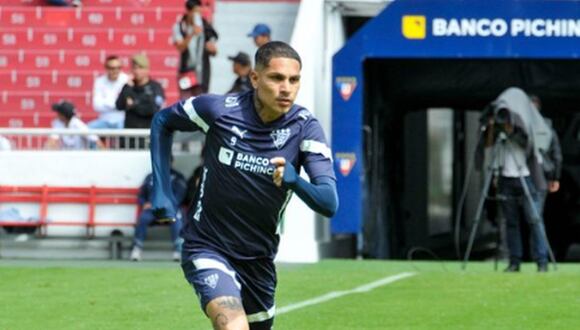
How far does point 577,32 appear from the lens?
22.8 m

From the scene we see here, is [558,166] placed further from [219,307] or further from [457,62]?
[219,307]

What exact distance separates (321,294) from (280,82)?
798 centimetres

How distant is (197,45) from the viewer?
23.5 metres

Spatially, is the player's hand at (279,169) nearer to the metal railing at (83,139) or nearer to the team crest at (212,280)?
the team crest at (212,280)

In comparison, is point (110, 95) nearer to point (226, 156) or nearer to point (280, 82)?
point (226, 156)

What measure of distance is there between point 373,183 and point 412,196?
19.2ft

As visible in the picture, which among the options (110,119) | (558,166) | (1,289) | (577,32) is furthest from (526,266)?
(1,289)

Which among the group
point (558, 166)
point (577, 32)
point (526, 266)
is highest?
point (577, 32)

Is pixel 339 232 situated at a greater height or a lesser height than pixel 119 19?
lesser

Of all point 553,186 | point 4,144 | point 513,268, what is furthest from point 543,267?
point 4,144

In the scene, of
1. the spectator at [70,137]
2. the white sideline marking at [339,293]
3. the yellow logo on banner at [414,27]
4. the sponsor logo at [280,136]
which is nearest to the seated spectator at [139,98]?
the spectator at [70,137]

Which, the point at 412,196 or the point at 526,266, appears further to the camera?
the point at 412,196

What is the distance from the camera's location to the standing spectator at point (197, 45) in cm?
2348

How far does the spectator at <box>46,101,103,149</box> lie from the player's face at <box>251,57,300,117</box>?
14155 millimetres
